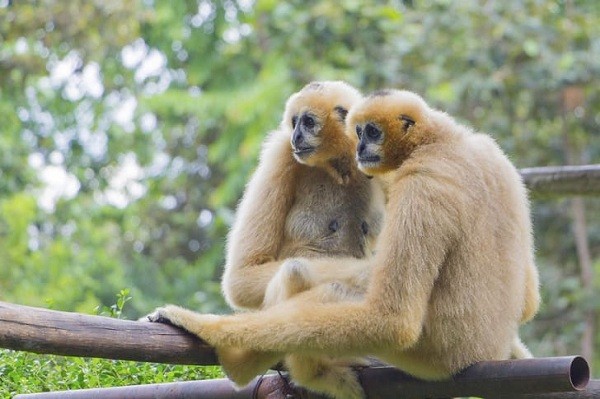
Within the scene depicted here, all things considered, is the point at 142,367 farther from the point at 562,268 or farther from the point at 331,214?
the point at 562,268

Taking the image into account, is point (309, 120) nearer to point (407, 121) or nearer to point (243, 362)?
point (407, 121)

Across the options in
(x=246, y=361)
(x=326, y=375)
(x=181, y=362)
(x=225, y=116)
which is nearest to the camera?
(x=181, y=362)

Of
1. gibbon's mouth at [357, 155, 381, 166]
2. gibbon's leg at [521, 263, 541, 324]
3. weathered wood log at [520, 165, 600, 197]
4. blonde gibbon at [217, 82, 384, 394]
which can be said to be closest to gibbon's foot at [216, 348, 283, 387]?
blonde gibbon at [217, 82, 384, 394]

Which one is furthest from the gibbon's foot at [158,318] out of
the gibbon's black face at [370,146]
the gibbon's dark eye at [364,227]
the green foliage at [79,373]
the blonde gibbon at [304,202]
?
the gibbon's dark eye at [364,227]

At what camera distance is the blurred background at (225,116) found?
11.9m

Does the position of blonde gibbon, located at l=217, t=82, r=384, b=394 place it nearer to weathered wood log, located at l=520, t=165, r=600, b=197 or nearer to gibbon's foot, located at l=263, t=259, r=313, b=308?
gibbon's foot, located at l=263, t=259, r=313, b=308

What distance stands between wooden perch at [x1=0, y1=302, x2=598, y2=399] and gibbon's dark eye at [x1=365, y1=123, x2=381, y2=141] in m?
1.09

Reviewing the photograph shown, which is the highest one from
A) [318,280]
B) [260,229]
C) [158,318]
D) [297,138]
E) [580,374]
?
[297,138]

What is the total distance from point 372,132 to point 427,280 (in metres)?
0.90

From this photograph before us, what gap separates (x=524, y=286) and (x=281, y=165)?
5.29ft

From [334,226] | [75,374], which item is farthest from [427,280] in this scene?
[75,374]

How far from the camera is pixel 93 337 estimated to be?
12.5ft

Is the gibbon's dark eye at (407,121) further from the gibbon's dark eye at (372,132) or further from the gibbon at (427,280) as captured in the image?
the gibbon's dark eye at (372,132)

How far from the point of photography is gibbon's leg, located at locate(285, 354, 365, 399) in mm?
4422
